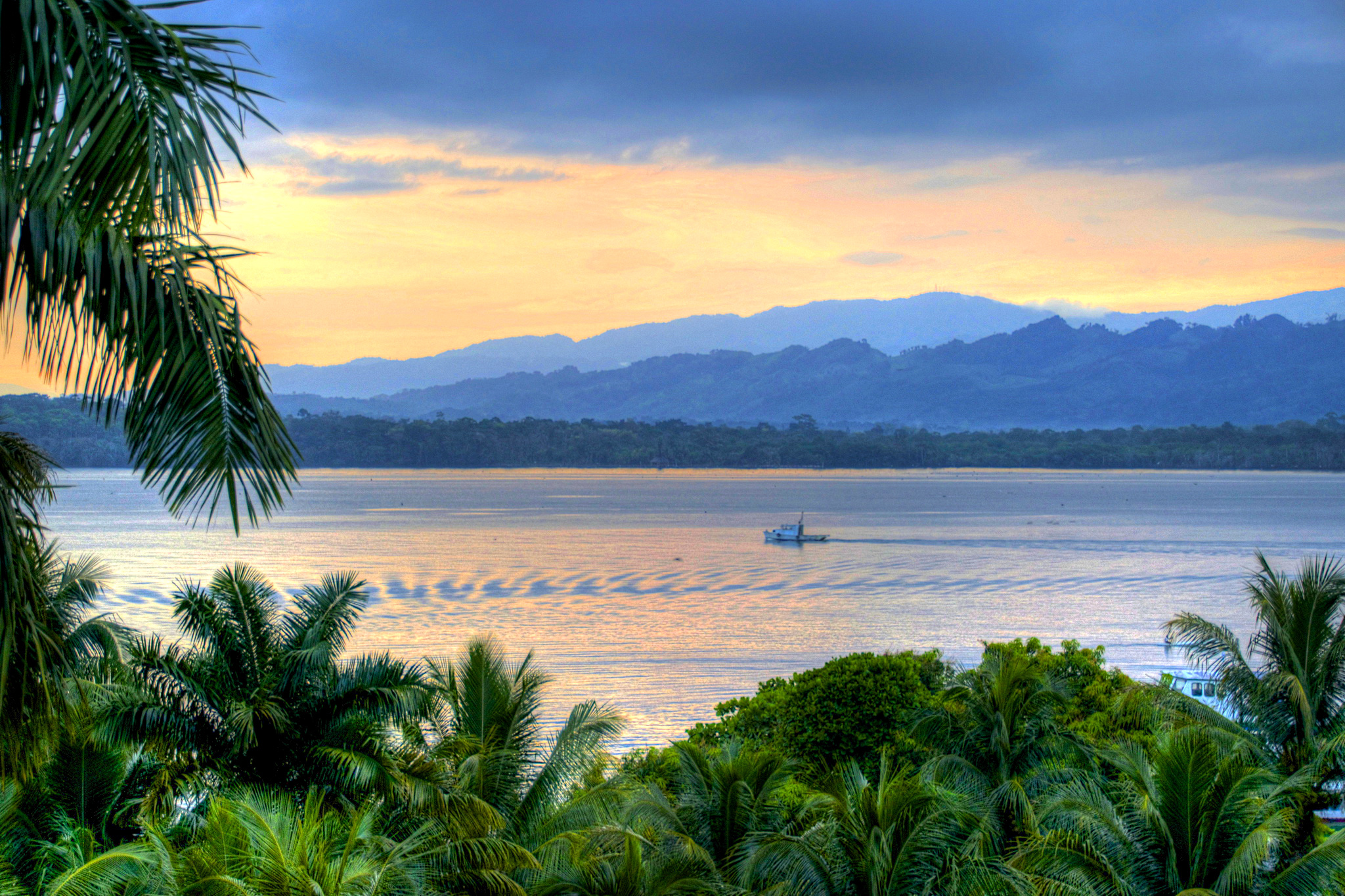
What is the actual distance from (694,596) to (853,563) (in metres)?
23.9

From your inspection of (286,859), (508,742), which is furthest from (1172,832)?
(286,859)

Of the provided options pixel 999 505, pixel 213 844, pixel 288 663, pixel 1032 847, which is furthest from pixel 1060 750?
pixel 999 505

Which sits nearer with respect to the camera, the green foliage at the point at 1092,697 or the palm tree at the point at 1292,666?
the palm tree at the point at 1292,666

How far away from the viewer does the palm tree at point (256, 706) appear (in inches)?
504

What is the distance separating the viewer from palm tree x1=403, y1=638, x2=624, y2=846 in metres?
Answer: 13.9

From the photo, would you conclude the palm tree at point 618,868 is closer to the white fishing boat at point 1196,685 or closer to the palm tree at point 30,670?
the palm tree at point 30,670

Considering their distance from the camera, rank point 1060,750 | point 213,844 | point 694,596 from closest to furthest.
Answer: point 213,844 → point 1060,750 → point 694,596

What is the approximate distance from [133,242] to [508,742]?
10.4 meters

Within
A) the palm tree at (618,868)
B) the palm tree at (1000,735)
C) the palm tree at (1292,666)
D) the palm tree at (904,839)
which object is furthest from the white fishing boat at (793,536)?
the palm tree at (618,868)

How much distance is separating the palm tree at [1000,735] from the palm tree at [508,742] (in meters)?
4.88

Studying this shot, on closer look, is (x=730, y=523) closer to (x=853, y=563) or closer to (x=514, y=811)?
(x=853, y=563)

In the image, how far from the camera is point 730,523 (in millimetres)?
135750

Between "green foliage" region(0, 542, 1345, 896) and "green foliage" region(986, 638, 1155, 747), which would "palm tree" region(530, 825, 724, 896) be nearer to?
"green foliage" region(0, 542, 1345, 896)

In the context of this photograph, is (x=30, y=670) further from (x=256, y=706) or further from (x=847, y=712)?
(x=847, y=712)
